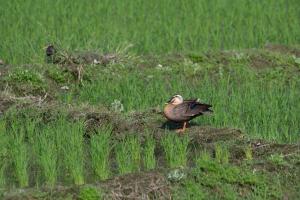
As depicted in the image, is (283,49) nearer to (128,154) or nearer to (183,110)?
(183,110)

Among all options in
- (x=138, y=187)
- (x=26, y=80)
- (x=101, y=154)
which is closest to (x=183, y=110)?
(x=101, y=154)

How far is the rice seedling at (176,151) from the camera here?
20.9 feet

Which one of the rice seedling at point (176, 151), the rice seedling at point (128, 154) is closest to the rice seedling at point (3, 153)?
the rice seedling at point (128, 154)

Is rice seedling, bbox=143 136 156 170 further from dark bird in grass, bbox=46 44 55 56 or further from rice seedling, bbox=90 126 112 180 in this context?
dark bird in grass, bbox=46 44 55 56

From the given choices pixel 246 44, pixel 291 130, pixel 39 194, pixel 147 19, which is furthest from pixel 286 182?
pixel 147 19

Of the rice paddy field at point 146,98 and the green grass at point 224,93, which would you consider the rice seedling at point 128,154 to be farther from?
the green grass at point 224,93

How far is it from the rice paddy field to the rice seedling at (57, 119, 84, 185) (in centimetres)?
1

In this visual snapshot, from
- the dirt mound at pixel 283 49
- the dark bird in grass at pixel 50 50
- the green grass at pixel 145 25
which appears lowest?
the dirt mound at pixel 283 49

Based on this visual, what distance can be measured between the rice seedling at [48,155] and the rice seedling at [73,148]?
0.30 feet

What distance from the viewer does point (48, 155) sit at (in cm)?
618

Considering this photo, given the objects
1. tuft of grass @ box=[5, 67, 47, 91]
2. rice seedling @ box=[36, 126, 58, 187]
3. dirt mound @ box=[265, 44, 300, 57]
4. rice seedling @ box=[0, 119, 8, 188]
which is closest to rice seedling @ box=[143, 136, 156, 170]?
rice seedling @ box=[36, 126, 58, 187]

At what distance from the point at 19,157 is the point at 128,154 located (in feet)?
2.93

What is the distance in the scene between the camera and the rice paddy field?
19.2ft

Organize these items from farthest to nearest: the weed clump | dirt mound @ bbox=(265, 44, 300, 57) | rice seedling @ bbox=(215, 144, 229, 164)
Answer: dirt mound @ bbox=(265, 44, 300, 57) → rice seedling @ bbox=(215, 144, 229, 164) → the weed clump
